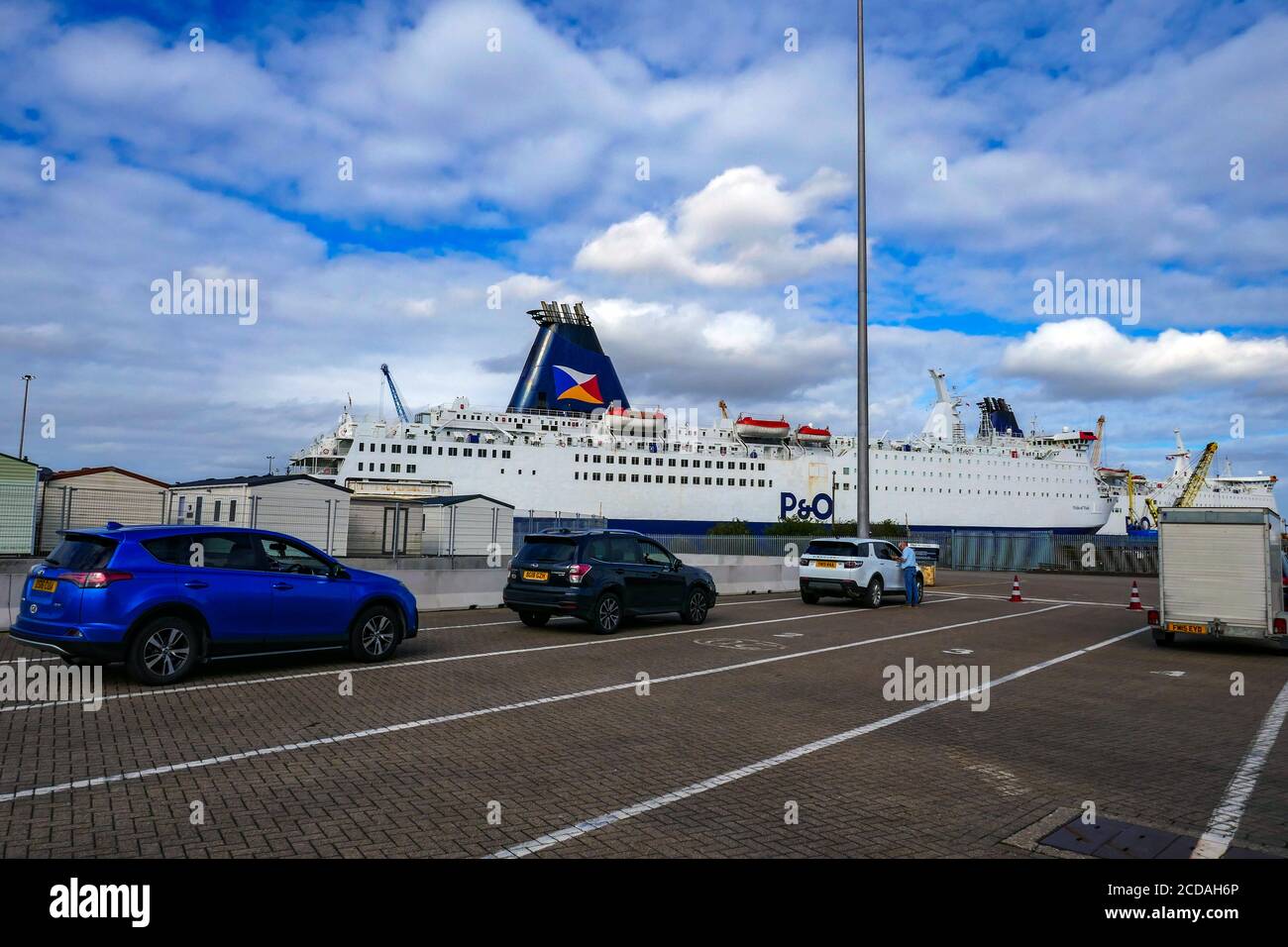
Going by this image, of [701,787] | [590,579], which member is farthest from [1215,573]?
[701,787]

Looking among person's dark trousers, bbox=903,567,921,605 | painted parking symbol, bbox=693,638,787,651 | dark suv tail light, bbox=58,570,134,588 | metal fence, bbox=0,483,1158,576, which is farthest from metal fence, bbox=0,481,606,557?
Result: painted parking symbol, bbox=693,638,787,651

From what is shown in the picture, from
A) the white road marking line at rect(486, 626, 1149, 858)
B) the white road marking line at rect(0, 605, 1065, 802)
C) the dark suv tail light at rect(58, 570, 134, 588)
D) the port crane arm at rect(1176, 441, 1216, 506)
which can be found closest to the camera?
the white road marking line at rect(486, 626, 1149, 858)

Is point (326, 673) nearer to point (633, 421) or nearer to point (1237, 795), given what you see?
point (1237, 795)

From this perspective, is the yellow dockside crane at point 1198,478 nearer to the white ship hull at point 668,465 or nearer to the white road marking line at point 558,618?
the white ship hull at point 668,465

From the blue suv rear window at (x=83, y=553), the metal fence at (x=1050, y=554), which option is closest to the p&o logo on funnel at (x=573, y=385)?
the metal fence at (x=1050, y=554)

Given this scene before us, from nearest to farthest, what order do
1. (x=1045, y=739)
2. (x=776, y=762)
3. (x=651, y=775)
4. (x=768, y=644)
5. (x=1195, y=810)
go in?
1. (x=1195, y=810)
2. (x=651, y=775)
3. (x=776, y=762)
4. (x=1045, y=739)
5. (x=768, y=644)

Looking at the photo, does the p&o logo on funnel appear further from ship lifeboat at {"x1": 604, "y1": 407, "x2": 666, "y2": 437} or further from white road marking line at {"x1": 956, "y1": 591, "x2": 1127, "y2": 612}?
white road marking line at {"x1": 956, "y1": 591, "x2": 1127, "y2": 612}

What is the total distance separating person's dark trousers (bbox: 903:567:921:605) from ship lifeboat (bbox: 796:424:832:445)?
164 ft

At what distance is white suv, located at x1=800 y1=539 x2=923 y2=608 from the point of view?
63.8 feet

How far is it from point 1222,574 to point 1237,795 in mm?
8850
